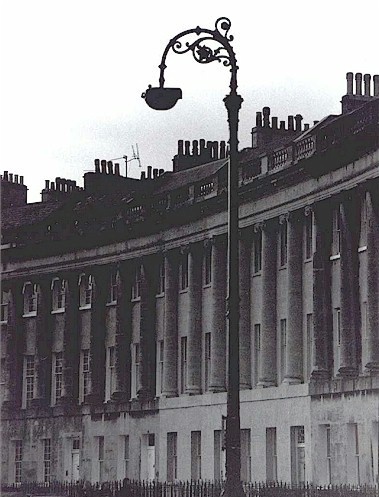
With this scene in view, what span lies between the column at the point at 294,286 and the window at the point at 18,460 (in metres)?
3.65

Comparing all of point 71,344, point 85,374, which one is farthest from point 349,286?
point 71,344

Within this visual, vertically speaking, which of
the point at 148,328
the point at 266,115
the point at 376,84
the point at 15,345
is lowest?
the point at 15,345

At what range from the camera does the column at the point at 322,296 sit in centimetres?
1273

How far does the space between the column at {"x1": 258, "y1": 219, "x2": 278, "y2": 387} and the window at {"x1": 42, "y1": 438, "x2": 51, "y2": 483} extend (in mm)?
3007

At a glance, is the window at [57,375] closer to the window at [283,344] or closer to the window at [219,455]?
the window at [219,455]

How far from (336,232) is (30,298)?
436 centimetres

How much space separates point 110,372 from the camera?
14.8 m

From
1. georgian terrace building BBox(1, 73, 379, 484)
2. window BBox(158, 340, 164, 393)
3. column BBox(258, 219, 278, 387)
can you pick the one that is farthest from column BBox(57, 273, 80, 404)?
column BBox(258, 219, 278, 387)

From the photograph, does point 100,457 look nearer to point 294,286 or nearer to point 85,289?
point 85,289

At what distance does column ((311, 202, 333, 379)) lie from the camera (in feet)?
41.8

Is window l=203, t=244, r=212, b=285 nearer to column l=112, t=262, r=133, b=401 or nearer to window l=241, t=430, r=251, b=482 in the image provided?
column l=112, t=262, r=133, b=401

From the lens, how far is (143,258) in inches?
576

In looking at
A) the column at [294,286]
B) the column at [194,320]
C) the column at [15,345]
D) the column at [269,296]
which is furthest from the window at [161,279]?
the column at [15,345]

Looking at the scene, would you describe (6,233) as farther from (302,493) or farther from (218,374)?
(302,493)
